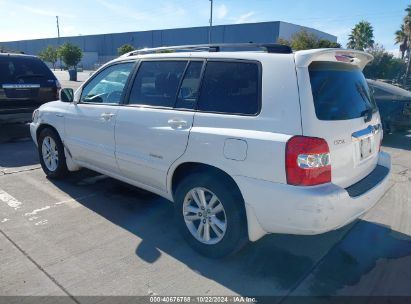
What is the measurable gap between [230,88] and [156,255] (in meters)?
1.67

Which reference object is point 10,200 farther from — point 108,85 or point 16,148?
point 16,148

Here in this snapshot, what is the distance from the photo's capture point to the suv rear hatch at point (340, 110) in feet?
8.67

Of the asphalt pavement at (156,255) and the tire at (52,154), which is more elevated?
the tire at (52,154)

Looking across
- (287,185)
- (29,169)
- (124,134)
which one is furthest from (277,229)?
(29,169)

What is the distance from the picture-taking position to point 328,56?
284 cm

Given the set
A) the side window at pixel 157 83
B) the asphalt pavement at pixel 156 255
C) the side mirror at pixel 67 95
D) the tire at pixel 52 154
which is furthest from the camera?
the tire at pixel 52 154

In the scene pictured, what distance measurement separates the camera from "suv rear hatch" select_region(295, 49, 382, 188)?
2643 mm

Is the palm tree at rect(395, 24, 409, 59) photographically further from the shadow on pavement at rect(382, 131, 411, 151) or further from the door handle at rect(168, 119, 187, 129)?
the door handle at rect(168, 119, 187, 129)

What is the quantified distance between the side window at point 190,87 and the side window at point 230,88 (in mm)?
87

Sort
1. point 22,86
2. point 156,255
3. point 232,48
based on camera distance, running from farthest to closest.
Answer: point 22,86, point 232,48, point 156,255

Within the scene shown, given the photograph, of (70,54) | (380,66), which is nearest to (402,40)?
(380,66)

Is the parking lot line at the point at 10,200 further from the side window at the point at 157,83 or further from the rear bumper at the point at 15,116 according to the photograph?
the rear bumper at the point at 15,116

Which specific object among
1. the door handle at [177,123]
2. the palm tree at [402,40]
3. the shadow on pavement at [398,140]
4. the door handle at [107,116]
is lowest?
the shadow on pavement at [398,140]

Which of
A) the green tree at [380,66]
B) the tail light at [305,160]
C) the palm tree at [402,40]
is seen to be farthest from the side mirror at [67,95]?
the palm tree at [402,40]
